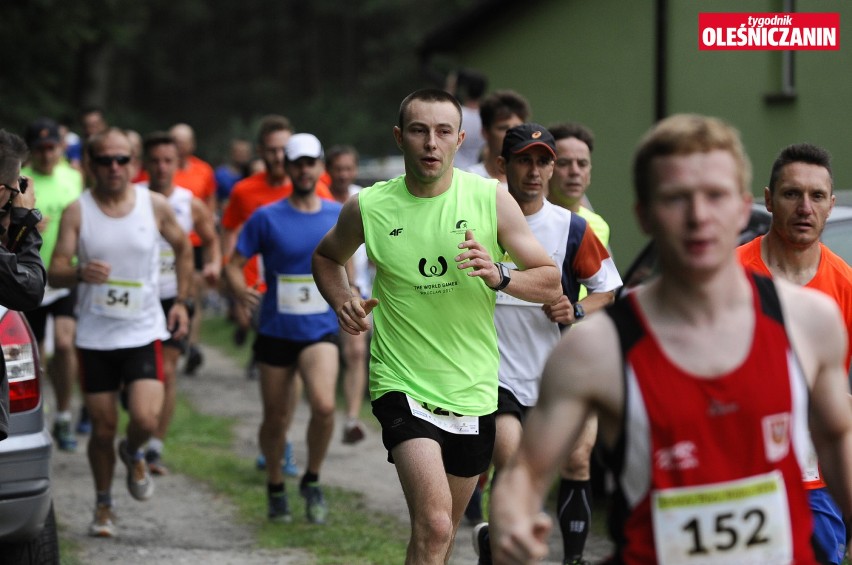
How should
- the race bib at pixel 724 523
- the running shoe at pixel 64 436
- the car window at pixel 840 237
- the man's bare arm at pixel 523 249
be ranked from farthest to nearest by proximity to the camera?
1. the running shoe at pixel 64 436
2. the car window at pixel 840 237
3. the man's bare arm at pixel 523 249
4. the race bib at pixel 724 523

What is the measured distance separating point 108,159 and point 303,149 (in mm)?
1182

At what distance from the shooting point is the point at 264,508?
9.04 meters

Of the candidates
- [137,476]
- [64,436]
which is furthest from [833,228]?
[64,436]

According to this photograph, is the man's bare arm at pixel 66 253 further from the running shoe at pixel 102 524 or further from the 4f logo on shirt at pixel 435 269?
the 4f logo on shirt at pixel 435 269

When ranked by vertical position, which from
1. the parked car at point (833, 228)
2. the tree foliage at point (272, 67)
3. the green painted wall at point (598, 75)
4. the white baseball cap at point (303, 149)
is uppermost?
the tree foliage at point (272, 67)

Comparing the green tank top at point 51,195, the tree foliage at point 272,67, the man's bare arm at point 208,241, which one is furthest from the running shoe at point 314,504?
the tree foliage at point 272,67

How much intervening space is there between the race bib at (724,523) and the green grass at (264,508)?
4527 mm

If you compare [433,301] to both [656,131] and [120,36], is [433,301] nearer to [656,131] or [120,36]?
[656,131]

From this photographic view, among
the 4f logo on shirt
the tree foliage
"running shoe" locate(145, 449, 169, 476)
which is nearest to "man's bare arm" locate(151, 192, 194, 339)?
"running shoe" locate(145, 449, 169, 476)

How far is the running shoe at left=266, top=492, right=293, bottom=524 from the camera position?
28.5 ft

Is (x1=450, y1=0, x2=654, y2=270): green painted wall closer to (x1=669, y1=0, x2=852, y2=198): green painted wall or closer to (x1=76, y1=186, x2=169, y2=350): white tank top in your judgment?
(x1=669, y1=0, x2=852, y2=198): green painted wall

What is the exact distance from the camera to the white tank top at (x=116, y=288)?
8.43 m

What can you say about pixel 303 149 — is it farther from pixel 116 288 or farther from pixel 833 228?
pixel 833 228

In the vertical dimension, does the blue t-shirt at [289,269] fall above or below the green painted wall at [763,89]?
below
